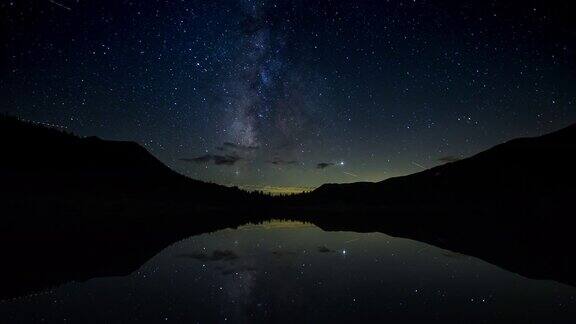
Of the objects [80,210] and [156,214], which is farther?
[156,214]

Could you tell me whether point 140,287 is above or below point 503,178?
below

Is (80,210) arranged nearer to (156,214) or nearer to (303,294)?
(156,214)

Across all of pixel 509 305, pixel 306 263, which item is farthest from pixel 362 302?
pixel 306 263

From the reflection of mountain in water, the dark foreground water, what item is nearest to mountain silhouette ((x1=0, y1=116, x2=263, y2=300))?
the reflection of mountain in water

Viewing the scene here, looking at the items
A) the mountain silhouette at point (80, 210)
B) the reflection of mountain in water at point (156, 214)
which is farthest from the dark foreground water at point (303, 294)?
the mountain silhouette at point (80, 210)

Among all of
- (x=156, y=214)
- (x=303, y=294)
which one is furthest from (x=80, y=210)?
(x=303, y=294)

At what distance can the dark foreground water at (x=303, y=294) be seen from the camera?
9844mm

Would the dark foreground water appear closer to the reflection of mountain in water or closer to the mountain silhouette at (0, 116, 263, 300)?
the reflection of mountain in water

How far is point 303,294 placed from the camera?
12.1 metres

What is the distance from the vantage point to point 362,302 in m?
11.2

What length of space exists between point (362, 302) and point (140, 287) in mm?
7854

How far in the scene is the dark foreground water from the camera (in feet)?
32.3

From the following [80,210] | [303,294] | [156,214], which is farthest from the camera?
[156,214]

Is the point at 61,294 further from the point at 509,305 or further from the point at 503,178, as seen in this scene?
the point at 503,178
